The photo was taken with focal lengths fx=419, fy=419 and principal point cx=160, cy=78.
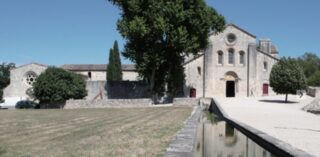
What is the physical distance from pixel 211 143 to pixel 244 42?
41.7 metres

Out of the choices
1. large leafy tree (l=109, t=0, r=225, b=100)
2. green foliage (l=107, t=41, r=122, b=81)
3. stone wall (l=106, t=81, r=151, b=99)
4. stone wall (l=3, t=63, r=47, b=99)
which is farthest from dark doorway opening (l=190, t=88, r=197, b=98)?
stone wall (l=3, t=63, r=47, b=99)

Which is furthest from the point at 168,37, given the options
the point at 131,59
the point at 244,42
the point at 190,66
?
the point at 244,42

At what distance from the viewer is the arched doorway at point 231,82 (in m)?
52.3

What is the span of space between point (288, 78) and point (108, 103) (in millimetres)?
17159

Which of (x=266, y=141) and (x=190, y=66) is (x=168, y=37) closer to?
(x=190, y=66)

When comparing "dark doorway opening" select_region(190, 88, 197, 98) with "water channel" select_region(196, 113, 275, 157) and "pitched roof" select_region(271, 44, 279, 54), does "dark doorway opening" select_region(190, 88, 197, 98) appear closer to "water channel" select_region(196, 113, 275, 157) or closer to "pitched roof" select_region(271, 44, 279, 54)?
"pitched roof" select_region(271, 44, 279, 54)

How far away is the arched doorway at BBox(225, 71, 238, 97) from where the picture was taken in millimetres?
52312

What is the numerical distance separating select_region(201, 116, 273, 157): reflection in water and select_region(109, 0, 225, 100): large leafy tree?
76.9 ft

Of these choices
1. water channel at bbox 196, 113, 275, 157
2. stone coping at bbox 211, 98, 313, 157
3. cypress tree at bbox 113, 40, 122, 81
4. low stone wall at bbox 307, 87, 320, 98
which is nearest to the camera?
stone coping at bbox 211, 98, 313, 157

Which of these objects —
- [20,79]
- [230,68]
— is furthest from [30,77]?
[230,68]

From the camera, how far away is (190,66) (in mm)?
51656

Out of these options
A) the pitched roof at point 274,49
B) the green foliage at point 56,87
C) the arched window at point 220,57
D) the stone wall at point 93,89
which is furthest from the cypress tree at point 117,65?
the pitched roof at point 274,49

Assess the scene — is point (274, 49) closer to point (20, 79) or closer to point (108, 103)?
point (108, 103)

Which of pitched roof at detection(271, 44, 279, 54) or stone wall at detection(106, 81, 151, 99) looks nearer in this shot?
stone wall at detection(106, 81, 151, 99)
